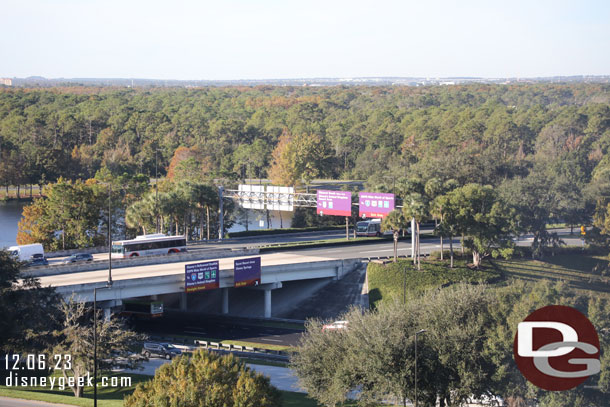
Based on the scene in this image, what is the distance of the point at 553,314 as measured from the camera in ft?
120

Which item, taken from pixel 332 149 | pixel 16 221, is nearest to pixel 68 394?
pixel 16 221

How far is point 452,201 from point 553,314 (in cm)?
2826

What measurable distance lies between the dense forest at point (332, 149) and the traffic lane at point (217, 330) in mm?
25958

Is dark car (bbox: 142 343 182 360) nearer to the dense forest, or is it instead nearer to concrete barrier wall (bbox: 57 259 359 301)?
concrete barrier wall (bbox: 57 259 359 301)

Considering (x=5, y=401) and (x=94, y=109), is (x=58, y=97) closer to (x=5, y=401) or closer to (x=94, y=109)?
(x=94, y=109)

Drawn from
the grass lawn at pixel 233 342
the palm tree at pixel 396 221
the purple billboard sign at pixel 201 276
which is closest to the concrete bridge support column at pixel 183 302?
the purple billboard sign at pixel 201 276

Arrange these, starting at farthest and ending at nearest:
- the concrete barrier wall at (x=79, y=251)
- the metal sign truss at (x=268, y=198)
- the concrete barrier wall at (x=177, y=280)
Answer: the metal sign truss at (x=268, y=198) → the concrete barrier wall at (x=79, y=251) → the concrete barrier wall at (x=177, y=280)

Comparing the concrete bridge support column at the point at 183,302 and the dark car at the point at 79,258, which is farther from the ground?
the dark car at the point at 79,258

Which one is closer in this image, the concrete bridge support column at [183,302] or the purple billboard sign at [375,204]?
the concrete bridge support column at [183,302]

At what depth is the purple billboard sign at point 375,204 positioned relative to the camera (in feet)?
222

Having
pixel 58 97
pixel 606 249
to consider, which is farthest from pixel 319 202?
pixel 58 97

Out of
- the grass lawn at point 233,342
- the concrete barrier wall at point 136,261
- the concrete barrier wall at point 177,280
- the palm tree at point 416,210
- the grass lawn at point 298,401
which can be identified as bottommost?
the grass lawn at point 233,342

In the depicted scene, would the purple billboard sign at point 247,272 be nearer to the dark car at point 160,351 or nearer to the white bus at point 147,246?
the white bus at point 147,246

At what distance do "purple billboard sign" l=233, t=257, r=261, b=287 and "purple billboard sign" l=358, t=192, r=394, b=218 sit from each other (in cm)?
1591
